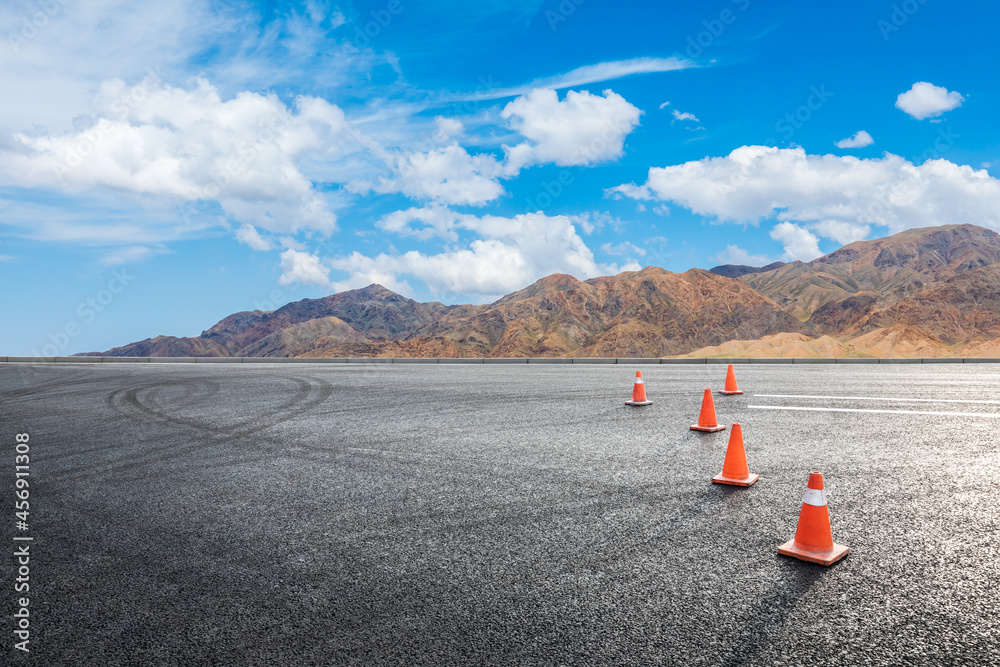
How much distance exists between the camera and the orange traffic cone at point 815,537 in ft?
12.3

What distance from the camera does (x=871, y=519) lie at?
4426mm

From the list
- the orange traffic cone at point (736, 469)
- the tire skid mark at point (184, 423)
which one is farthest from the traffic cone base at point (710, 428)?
the tire skid mark at point (184, 423)

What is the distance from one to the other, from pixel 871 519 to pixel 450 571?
3.03 metres

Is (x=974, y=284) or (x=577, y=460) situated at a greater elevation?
(x=974, y=284)

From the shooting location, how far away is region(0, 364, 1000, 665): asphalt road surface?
292cm

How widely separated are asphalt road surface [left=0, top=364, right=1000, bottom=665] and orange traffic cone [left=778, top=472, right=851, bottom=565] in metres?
0.07

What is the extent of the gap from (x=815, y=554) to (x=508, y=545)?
1867mm

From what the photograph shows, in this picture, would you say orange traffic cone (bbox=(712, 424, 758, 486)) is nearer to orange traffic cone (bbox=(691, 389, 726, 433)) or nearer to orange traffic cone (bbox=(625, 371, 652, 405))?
orange traffic cone (bbox=(691, 389, 726, 433))

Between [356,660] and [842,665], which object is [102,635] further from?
[842,665]

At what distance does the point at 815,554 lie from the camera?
12.3ft

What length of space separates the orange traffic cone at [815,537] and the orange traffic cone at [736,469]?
1.44 m

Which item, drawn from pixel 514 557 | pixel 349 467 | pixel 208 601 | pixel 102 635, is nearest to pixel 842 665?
pixel 514 557

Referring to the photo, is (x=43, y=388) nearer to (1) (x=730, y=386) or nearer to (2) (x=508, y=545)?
(1) (x=730, y=386)

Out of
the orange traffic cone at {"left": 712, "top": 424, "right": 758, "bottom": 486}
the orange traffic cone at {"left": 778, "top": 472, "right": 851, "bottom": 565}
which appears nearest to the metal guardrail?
the orange traffic cone at {"left": 712, "top": 424, "right": 758, "bottom": 486}
